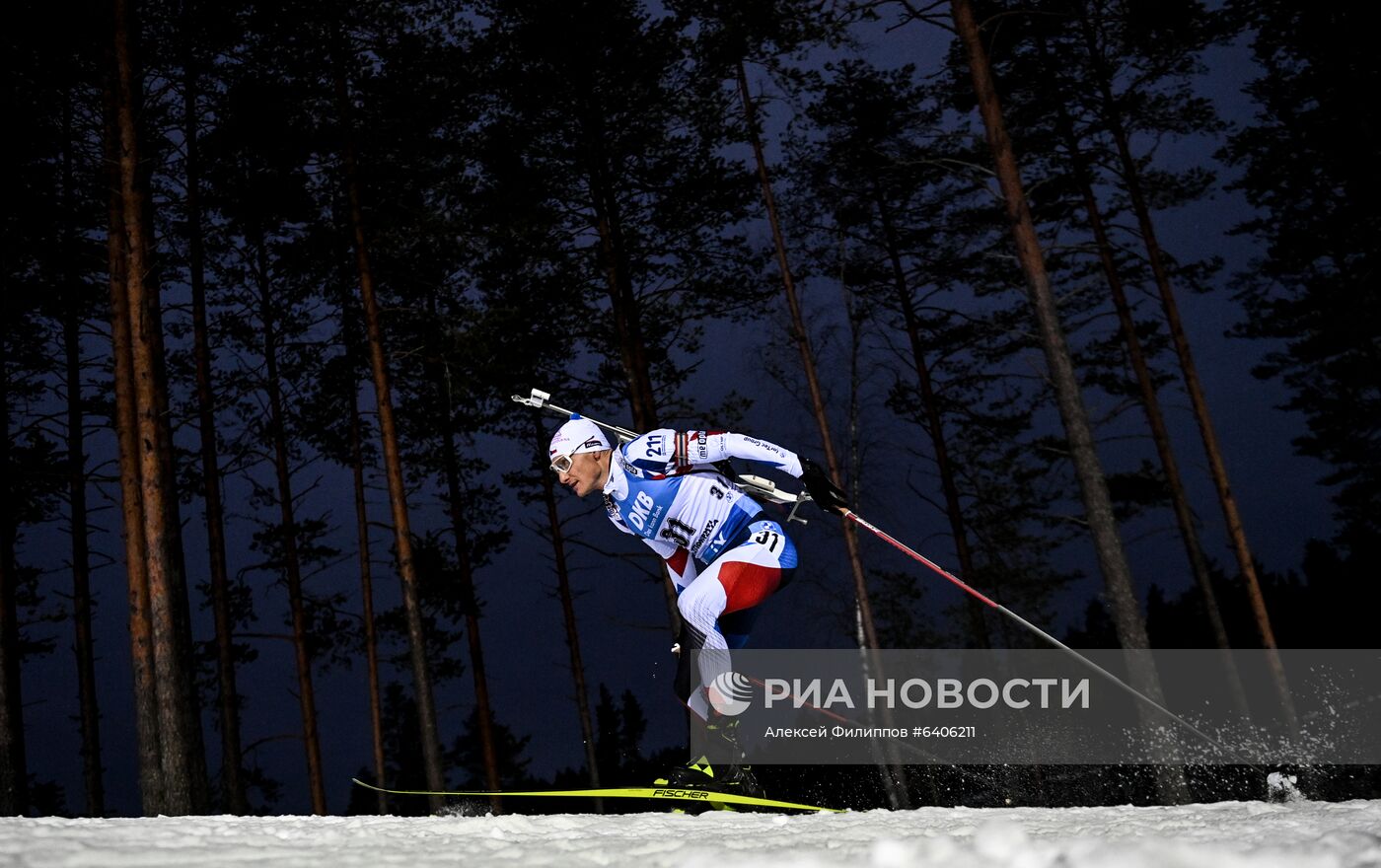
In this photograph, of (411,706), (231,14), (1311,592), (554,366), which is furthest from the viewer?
(411,706)

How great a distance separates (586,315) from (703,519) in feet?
37.1

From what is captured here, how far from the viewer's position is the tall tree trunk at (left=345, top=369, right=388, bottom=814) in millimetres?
18031

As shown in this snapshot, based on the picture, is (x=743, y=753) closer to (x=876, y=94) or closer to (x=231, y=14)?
(x=231, y=14)

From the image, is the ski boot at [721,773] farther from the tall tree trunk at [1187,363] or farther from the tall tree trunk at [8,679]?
the tall tree trunk at [1187,363]

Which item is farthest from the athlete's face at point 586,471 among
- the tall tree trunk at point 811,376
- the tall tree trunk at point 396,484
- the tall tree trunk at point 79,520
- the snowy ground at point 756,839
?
the tall tree trunk at point 79,520

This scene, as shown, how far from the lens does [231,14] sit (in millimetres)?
13133

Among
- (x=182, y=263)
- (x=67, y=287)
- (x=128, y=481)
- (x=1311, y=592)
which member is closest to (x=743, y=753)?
(x=128, y=481)

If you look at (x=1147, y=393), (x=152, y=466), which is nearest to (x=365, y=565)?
(x=152, y=466)

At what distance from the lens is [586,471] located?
509 centimetres

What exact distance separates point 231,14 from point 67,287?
5.21 m

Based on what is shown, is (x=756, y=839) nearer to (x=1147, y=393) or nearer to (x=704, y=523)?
(x=704, y=523)

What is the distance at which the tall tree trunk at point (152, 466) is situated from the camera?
993 centimetres

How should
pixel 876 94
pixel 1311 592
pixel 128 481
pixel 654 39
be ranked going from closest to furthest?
pixel 128 481
pixel 654 39
pixel 876 94
pixel 1311 592

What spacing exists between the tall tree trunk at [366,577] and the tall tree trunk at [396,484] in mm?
3949
